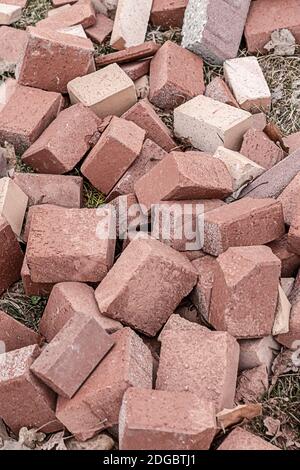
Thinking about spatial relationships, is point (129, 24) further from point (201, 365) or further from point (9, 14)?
point (201, 365)

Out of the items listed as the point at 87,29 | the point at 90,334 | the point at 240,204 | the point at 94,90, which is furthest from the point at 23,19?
the point at 90,334

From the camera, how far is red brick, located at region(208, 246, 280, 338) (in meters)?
3.56

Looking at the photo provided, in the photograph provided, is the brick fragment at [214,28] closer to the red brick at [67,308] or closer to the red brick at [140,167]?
the red brick at [140,167]

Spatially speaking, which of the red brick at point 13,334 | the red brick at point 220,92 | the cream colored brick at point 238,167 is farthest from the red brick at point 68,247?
the red brick at point 220,92

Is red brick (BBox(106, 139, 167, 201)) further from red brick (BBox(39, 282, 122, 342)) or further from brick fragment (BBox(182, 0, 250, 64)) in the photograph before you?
brick fragment (BBox(182, 0, 250, 64))

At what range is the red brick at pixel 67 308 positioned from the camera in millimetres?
3688

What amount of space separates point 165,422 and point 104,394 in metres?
0.33

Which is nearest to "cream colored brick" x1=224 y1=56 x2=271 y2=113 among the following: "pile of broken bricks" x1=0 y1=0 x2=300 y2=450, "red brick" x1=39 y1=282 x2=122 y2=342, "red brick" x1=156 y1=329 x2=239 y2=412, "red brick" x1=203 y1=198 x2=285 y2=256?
"pile of broken bricks" x1=0 y1=0 x2=300 y2=450

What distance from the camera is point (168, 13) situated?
5227 millimetres

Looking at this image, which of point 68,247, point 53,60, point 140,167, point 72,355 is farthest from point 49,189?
point 72,355

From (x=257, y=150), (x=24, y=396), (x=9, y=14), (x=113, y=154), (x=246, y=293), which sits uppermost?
(x=9, y=14)

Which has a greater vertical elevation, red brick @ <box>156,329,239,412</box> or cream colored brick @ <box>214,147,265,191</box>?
cream colored brick @ <box>214,147,265,191</box>

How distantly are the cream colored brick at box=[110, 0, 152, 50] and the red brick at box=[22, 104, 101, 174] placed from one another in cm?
73

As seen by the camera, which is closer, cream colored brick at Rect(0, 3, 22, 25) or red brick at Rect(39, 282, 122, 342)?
red brick at Rect(39, 282, 122, 342)
